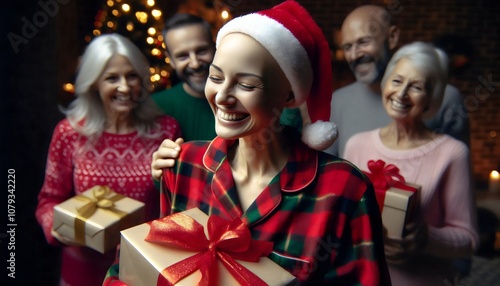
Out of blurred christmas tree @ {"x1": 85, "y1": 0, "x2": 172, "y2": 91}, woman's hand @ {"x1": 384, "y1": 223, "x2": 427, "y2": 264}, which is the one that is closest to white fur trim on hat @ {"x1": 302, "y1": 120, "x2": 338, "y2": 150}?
woman's hand @ {"x1": 384, "y1": 223, "x2": 427, "y2": 264}

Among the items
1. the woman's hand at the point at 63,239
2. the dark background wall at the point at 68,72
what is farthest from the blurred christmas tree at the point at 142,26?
the woman's hand at the point at 63,239

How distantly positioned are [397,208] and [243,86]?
51 cm

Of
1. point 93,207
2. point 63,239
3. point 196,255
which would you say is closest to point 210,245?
point 196,255

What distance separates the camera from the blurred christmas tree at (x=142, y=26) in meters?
1.31

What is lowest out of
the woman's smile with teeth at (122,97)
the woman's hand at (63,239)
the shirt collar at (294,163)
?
the woman's hand at (63,239)

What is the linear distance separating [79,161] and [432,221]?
989mm

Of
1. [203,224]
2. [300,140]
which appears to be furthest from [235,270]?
[300,140]

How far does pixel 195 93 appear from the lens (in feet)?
4.20

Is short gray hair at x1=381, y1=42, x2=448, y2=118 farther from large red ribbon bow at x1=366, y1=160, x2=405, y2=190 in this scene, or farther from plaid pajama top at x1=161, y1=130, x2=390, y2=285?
plaid pajama top at x1=161, y1=130, x2=390, y2=285

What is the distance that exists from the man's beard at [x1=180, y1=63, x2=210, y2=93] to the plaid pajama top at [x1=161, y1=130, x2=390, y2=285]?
44 cm

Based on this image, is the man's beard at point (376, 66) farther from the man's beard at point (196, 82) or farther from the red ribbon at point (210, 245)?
the red ribbon at point (210, 245)

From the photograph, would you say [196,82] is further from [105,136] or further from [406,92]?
[406,92]

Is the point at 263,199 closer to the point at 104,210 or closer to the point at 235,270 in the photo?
the point at 235,270

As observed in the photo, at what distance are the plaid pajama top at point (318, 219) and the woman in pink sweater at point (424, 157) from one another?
0.42 metres
